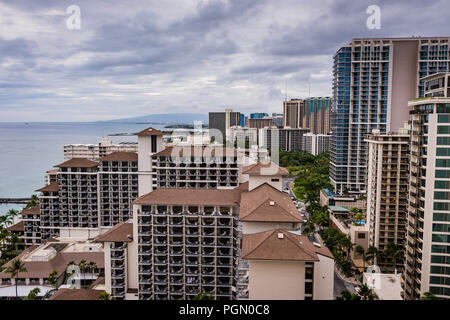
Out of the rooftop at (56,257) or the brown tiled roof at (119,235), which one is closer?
the brown tiled roof at (119,235)

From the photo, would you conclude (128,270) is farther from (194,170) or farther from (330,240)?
(330,240)

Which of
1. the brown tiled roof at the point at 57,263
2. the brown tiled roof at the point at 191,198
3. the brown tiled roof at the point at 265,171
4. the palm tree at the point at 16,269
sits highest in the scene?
the brown tiled roof at the point at 265,171

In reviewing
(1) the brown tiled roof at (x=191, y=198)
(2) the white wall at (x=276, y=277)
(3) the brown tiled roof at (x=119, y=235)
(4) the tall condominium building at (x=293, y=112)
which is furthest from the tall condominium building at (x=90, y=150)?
(4) the tall condominium building at (x=293, y=112)

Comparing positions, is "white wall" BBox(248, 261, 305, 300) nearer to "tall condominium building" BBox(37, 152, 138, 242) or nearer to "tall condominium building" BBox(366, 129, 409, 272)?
"tall condominium building" BBox(366, 129, 409, 272)

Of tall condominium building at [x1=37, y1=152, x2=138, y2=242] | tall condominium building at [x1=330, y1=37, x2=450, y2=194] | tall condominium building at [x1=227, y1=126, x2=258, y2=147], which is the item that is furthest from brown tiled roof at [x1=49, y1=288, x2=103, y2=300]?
tall condominium building at [x1=227, y1=126, x2=258, y2=147]

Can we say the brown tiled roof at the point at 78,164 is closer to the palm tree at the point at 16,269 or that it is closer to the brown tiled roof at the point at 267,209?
the palm tree at the point at 16,269
